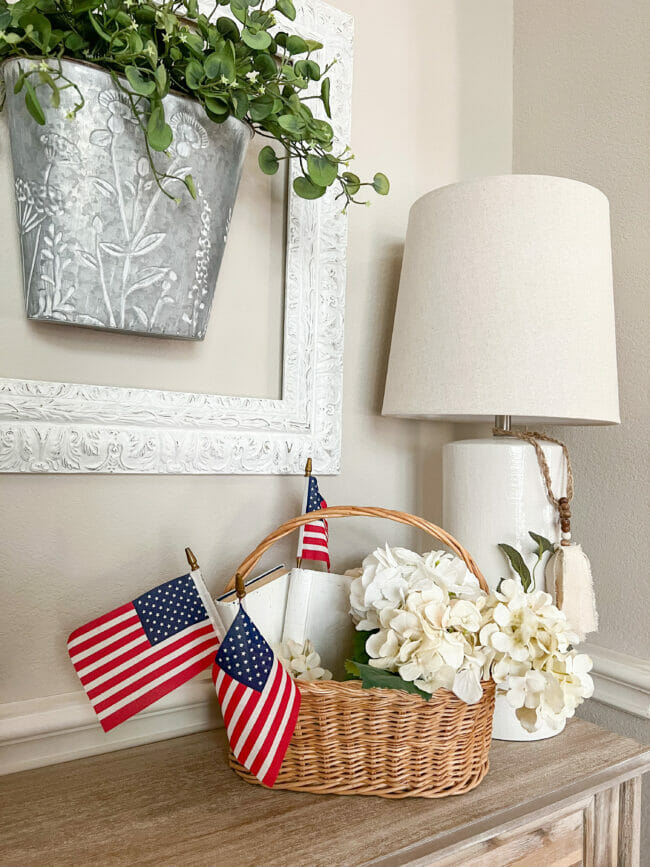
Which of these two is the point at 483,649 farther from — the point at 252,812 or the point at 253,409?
the point at 253,409

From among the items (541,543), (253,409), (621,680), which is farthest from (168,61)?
(621,680)

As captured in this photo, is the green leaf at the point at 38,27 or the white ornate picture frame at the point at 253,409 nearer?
the green leaf at the point at 38,27

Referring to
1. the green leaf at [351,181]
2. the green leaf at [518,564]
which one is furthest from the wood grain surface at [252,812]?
the green leaf at [351,181]

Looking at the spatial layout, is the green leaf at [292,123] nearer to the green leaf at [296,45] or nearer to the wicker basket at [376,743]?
the green leaf at [296,45]

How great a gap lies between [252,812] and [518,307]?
715 millimetres

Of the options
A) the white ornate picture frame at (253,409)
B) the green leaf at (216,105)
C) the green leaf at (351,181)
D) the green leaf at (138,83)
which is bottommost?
the white ornate picture frame at (253,409)

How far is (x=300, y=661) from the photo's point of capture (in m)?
0.84

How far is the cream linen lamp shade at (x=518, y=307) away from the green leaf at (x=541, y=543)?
0.59 ft

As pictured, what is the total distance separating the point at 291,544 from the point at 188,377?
32cm

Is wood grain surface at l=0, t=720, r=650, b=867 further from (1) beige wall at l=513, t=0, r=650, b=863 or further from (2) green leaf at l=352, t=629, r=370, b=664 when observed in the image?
(1) beige wall at l=513, t=0, r=650, b=863

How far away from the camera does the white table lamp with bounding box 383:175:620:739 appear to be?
3.18 feet

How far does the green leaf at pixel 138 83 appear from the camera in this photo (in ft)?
2.64

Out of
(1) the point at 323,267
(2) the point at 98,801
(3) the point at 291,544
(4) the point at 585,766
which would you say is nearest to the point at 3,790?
(2) the point at 98,801

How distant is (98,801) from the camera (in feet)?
2.60
